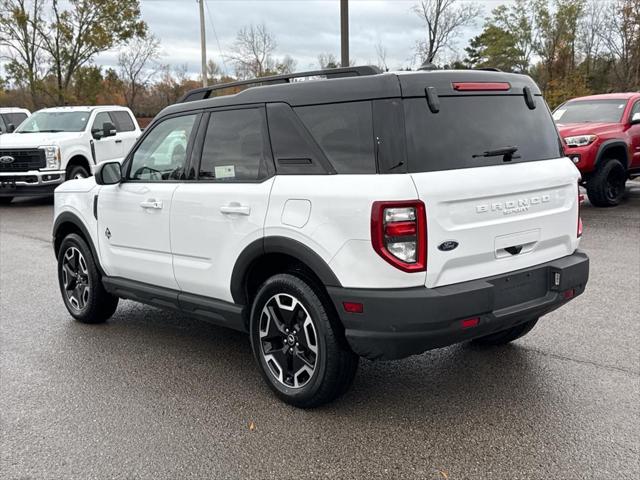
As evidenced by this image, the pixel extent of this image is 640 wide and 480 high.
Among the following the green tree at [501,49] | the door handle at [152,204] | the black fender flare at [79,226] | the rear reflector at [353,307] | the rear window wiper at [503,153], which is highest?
the green tree at [501,49]

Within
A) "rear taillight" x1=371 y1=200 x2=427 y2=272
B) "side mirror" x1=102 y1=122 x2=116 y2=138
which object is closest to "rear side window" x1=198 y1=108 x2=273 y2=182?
"rear taillight" x1=371 y1=200 x2=427 y2=272

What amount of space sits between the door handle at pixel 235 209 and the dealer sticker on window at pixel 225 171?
0.73 ft

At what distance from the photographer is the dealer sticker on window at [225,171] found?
404 centimetres

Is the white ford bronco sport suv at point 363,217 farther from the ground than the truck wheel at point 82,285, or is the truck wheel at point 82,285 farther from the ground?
the white ford bronco sport suv at point 363,217

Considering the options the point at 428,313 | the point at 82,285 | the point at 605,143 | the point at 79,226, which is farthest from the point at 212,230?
the point at 605,143

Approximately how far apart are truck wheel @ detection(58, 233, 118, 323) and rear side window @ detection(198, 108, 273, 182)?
1.76 metres

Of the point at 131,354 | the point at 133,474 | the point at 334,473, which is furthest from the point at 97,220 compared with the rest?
the point at 334,473

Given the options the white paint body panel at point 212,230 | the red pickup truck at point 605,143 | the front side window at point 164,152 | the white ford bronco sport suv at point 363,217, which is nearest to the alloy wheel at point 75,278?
the front side window at point 164,152

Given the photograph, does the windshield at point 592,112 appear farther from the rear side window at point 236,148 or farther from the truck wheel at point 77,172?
the truck wheel at point 77,172

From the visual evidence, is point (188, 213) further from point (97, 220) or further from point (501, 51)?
point (501, 51)

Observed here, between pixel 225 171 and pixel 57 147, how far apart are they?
1088cm

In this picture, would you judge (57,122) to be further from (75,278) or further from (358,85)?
(358,85)

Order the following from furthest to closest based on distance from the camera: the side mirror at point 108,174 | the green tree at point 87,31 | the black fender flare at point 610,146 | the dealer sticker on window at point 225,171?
the green tree at point 87,31
the black fender flare at point 610,146
the side mirror at point 108,174
the dealer sticker on window at point 225,171

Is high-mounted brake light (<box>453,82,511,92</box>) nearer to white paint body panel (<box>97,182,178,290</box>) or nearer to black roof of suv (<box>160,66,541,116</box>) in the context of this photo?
black roof of suv (<box>160,66,541,116</box>)
